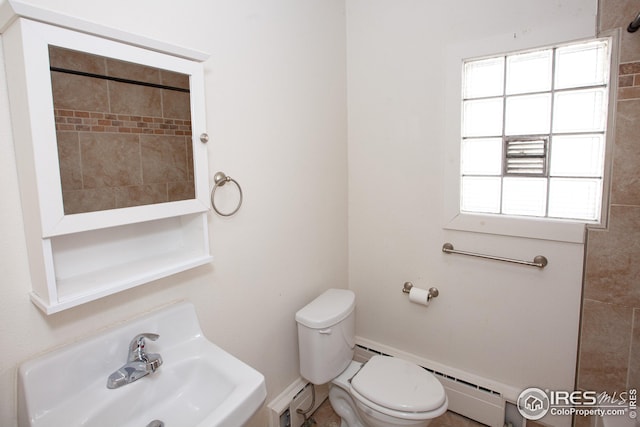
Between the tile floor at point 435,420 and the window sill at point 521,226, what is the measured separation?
103cm

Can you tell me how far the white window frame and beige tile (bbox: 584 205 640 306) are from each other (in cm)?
4

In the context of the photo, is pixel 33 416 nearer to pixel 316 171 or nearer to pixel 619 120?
pixel 316 171

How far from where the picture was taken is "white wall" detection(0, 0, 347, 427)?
0.91 meters

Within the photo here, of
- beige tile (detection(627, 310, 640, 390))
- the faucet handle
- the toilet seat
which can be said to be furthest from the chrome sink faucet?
beige tile (detection(627, 310, 640, 390))

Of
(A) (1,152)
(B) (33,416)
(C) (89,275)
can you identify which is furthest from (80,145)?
(B) (33,416)

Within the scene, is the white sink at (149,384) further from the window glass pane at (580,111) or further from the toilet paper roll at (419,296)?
the window glass pane at (580,111)

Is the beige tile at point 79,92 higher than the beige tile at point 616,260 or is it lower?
higher

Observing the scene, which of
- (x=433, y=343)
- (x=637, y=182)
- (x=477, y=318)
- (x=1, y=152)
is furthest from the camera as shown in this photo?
(x=433, y=343)

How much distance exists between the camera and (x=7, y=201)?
87cm

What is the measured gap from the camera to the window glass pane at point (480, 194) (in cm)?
174

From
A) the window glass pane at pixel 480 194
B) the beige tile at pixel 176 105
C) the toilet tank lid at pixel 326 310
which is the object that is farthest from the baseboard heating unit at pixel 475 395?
the beige tile at pixel 176 105

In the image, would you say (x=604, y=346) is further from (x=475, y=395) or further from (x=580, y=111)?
(x=580, y=111)

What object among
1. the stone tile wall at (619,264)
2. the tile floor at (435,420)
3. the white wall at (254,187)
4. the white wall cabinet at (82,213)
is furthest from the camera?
the tile floor at (435,420)

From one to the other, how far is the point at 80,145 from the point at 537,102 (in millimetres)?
1816
